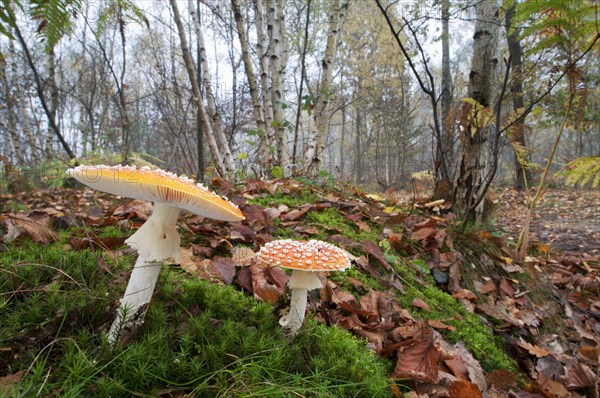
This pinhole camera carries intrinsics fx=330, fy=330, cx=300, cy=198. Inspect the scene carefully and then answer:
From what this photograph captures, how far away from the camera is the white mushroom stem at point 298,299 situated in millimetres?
1740

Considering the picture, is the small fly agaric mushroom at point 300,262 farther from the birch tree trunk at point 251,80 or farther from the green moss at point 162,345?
the birch tree trunk at point 251,80

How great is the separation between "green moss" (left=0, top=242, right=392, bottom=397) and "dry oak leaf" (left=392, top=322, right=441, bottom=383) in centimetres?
9

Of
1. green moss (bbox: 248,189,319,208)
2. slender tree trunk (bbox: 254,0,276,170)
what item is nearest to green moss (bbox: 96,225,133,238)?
green moss (bbox: 248,189,319,208)

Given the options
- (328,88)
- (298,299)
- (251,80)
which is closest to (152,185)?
(298,299)

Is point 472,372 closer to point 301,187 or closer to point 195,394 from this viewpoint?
point 195,394

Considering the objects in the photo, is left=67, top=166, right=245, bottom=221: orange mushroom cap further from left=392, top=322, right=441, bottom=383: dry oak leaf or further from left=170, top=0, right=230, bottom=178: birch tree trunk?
left=170, top=0, right=230, bottom=178: birch tree trunk

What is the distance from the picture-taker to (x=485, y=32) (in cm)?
430

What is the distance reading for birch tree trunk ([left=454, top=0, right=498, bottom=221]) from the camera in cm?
424

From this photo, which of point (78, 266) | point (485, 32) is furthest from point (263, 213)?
point (485, 32)

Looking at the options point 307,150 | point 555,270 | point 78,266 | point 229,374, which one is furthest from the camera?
point 307,150

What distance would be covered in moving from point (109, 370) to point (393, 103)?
16.9 metres

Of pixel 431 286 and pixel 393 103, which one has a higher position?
pixel 393 103

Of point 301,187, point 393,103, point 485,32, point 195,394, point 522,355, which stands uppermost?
point 393,103

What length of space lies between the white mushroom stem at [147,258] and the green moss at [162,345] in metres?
0.09
